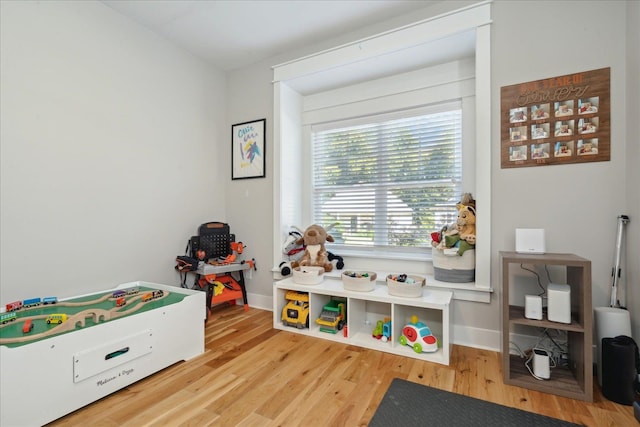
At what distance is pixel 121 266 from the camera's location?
7.82 ft

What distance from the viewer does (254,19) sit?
2.46m

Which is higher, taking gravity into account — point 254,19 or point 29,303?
point 254,19

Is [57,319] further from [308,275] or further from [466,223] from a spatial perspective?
[466,223]

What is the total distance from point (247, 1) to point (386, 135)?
156 cm

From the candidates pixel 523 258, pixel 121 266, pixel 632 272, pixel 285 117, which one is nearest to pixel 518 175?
pixel 523 258

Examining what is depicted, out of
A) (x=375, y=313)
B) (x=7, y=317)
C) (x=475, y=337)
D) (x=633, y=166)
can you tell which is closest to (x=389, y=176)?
(x=375, y=313)

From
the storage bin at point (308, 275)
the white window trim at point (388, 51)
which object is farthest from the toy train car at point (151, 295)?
the white window trim at point (388, 51)

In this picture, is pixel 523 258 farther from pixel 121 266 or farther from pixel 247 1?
pixel 121 266

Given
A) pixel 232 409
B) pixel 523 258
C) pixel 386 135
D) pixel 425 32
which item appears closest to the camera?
pixel 232 409

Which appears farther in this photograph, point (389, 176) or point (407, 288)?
point (389, 176)

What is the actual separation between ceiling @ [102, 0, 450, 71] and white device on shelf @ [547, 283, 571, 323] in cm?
212

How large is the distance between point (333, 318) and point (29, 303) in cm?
192

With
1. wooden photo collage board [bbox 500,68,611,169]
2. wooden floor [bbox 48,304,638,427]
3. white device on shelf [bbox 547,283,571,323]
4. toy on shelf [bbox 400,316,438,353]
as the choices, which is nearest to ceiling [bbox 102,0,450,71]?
wooden photo collage board [bbox 500,68,611,169]

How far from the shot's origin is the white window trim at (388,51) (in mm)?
2072
